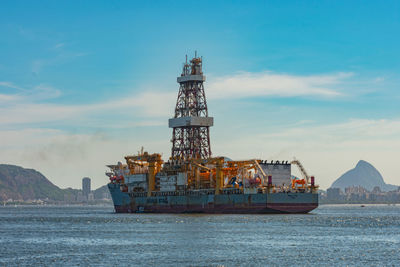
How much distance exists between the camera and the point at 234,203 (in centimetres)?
11944

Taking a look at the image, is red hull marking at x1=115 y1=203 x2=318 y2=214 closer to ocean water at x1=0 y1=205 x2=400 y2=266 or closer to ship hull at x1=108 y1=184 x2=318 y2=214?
ship hull at x1=108 y1=184 x2=318 y2=214

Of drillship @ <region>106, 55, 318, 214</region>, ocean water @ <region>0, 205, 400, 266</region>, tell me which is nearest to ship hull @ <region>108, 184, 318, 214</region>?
drillship @ <region>106, 55, 318, 214</region>

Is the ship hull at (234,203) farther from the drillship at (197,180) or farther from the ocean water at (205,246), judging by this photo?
the ocean water at (205,246)

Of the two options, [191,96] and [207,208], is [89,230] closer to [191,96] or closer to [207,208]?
[207,208]

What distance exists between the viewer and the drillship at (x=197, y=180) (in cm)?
11762

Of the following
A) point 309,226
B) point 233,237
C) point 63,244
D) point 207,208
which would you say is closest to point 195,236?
→ point 233,237

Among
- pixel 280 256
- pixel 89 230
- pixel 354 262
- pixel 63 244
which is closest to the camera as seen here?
pixel 354 262

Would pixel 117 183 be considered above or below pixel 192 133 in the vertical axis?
below

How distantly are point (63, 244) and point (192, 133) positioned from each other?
77063 millimetres

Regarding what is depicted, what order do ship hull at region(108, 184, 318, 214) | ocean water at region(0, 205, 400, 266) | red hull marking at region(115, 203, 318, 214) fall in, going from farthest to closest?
red hull marking at region(115, 203, 318, 214), ship hull at region(108, 184, 318, 214), ocean water at region(0, 205, 400, 266)

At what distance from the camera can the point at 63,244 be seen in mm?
68688

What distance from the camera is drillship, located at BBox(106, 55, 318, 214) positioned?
118 meters

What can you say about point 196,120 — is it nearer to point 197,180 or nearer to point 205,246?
point 197,180

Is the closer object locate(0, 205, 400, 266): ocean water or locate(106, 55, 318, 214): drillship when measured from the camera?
locate(0, 205, 400, 266): ocean water
